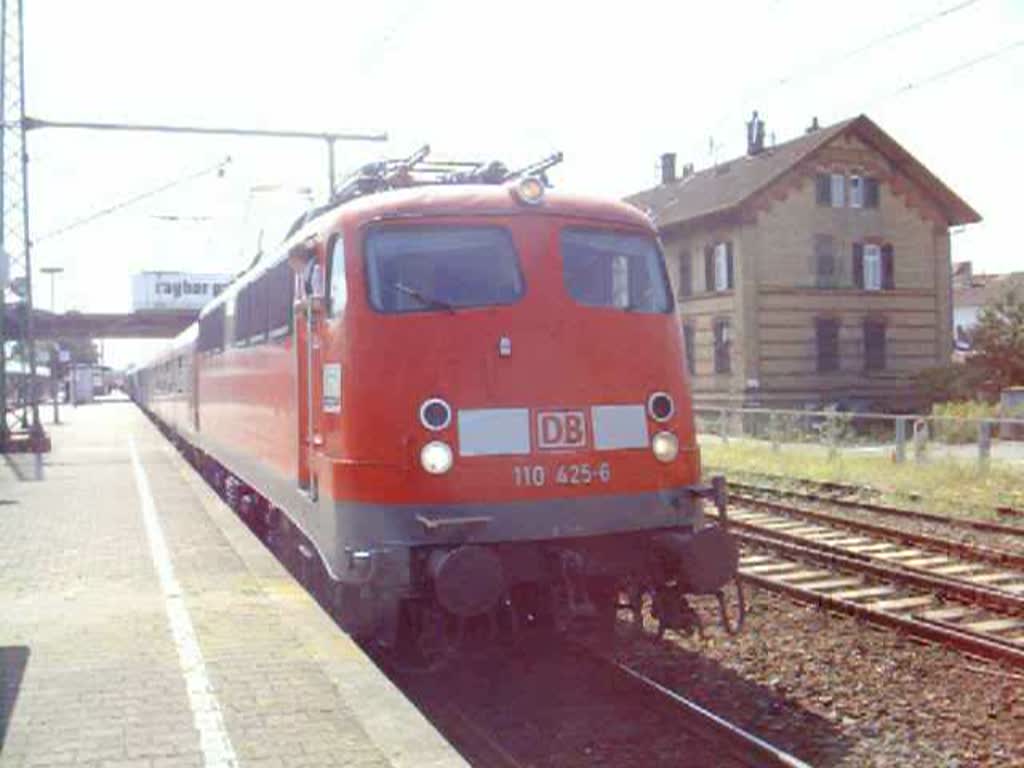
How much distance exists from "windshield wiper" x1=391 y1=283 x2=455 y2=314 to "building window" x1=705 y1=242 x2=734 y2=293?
3029cm

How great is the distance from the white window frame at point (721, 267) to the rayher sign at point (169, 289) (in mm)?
45492

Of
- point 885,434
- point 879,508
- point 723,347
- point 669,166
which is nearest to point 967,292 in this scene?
point 669,166

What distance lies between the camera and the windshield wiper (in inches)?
267

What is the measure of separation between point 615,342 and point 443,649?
6.73 ft

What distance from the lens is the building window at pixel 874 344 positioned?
1465 inches

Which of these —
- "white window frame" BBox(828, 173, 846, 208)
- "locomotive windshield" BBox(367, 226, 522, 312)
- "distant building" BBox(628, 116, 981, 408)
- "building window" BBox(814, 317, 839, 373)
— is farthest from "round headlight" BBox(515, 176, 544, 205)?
"white window frame" BBox(828, 173, 846, 208)

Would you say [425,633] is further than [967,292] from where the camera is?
No

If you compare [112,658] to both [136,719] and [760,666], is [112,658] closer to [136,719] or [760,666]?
[136,719]

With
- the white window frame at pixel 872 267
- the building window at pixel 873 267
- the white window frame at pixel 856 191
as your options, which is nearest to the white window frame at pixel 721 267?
the building window at pixel 873 267

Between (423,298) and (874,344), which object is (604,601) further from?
(874,344)

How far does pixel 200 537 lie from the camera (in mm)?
11891

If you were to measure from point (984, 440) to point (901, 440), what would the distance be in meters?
2.45

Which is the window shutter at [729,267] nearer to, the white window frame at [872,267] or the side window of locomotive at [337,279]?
the white window frame at [872,267]

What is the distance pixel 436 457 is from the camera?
644 cm
